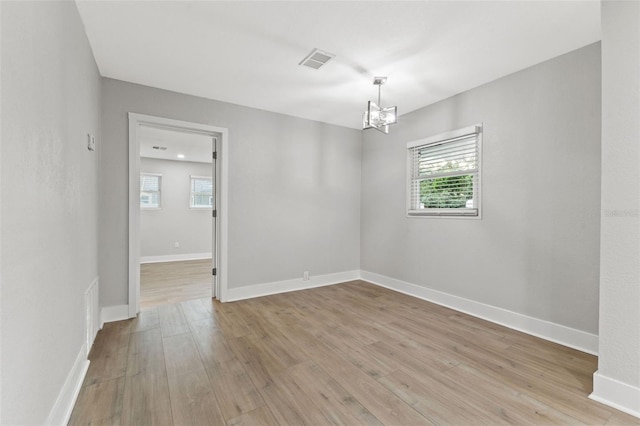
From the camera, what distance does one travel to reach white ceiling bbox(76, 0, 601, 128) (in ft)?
6.64

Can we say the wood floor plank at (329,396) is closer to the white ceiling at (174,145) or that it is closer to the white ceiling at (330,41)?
the white ceiling at (330,41)

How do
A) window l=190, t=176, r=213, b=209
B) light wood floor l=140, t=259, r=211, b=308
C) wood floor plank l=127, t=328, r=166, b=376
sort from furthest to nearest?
window l=190, t=176, r=213, b=209, light wood floor l=140, t=259, r=211, b=308, wood floor plank l=127, t=328, r=166, b=376

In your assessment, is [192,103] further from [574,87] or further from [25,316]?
[574,87]

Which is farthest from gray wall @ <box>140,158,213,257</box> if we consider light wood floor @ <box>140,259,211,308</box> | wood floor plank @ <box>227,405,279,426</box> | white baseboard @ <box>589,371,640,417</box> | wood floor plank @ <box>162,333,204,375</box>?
white baseboard @ <box>589,371,640,417</box>

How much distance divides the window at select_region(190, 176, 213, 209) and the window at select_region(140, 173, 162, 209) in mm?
814

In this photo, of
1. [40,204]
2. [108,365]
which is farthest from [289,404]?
[40,204]

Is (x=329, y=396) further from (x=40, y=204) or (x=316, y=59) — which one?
(x=316, y=59)

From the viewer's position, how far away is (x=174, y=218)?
7410 mm

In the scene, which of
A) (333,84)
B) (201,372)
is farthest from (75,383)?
(333,84)

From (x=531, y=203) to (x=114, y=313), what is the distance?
15.1ft

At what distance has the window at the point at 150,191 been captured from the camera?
712 centimetres

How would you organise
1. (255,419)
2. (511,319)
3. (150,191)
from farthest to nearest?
(150,191)
(511,319)
(255,419)

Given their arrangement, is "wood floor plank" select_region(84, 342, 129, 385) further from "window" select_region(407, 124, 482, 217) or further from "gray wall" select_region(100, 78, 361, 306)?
"window" select_region(407, 124, 482, 217)

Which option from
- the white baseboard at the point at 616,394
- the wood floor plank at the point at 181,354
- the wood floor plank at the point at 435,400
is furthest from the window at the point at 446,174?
the wood floor plank at the point at 181,354
